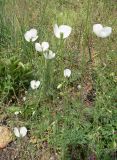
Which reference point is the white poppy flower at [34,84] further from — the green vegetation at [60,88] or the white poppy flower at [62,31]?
the white poppy flower at [62,31]

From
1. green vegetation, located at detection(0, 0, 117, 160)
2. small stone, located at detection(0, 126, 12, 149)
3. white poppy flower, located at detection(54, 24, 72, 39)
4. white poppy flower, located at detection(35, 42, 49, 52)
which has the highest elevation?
white poppy flower, located at detection(54, 24, 72, 39)

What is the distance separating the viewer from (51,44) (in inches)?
121

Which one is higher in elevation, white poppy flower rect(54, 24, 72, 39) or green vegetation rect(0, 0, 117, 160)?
white poppy flower rect(54, 24, 72, 39)

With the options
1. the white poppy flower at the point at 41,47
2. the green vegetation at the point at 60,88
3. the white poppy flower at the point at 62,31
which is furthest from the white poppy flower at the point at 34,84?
the white poppy flower at the point at 62,31

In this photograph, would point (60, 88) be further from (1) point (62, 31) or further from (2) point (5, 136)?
(1) point (62, 31)

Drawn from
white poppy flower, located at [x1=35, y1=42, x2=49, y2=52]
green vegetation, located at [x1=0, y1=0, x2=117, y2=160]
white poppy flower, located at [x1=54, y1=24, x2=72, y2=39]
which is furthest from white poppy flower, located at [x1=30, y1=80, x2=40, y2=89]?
white poppy flower, located at [x1=54, y1=24, x2=72, y2=39]

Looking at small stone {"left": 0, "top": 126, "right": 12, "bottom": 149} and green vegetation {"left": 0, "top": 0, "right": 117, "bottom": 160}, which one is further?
small stone {"left": 0, "top": 126, "right": 12, "bottom": 149}

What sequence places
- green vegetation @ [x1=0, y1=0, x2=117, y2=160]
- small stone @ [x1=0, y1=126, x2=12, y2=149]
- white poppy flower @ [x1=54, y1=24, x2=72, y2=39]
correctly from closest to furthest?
white poppy flower @ [x1=54, y1=24, x2=72, y2=39]
green vegetation @ [x1=0, y1=0, x2=117, y2=160]
small stone @ [x1=0, y1=126, x2=12, y2=149]

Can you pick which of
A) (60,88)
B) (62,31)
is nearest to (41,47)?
(62,31)

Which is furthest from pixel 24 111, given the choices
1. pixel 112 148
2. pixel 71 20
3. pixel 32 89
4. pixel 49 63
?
pixel 71 20

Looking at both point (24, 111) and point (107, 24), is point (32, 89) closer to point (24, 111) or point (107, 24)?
point (24, 111)

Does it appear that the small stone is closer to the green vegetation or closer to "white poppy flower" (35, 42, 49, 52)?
the green vegetation

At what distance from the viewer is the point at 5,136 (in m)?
2.50

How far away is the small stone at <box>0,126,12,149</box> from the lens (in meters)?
2.47
